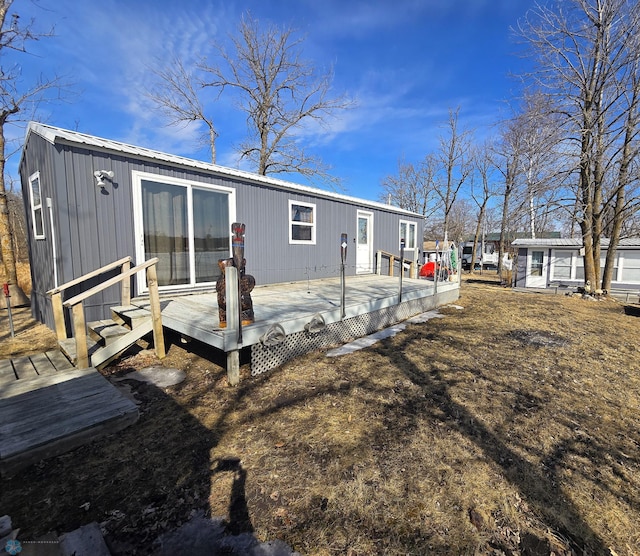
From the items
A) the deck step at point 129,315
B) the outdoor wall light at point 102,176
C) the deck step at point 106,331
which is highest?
the outdoor wall light at point 102,176

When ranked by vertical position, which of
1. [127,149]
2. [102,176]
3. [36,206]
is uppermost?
[127,149]

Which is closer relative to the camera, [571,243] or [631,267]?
[631,267]

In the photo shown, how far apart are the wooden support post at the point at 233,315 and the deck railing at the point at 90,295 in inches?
47.2

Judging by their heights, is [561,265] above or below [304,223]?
below

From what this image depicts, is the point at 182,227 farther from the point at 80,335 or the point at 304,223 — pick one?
the point at 304,223

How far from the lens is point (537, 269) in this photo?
1487 cm

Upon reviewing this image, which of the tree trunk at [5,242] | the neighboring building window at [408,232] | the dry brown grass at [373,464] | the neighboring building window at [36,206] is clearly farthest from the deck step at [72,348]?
the neighboring building window at [408,232]

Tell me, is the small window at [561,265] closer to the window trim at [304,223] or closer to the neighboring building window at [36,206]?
the window trim at [304,223]

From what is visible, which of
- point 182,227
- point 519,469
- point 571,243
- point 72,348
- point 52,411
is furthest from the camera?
point 571,243

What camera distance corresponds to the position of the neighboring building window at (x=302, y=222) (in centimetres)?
795

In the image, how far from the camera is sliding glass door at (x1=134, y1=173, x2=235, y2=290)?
17.6 feet

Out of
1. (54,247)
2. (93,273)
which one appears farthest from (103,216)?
(93,273)

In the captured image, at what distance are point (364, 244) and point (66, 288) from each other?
311 inches

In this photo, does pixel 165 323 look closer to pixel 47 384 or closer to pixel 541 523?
pixel 47 384
